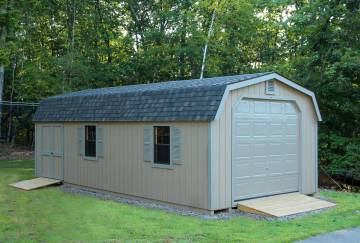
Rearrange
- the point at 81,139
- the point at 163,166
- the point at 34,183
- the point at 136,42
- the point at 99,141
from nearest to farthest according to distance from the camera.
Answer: the point at 163,166, the point at 99,141, the point at 81,139, the point at 34,183, the point at 136,42

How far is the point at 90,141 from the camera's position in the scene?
1245 cm

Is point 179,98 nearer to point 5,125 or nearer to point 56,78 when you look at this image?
point 56,78

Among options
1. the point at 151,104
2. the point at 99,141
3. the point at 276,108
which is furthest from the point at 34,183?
the point at 276,108

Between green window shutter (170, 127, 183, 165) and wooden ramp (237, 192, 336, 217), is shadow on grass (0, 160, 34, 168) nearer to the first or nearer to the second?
green window shutter (170, 127, 183, 165)

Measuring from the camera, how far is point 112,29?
2638 centimetres

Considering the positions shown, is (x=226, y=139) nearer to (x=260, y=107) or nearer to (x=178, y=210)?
(x=260, y=107)

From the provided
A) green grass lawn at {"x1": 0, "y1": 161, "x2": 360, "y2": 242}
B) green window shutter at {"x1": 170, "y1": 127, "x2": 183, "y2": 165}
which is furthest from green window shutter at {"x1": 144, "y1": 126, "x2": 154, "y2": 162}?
green grass lawn at {"x1": 0, "y1": 161, "x2": 360, "y2": 242}

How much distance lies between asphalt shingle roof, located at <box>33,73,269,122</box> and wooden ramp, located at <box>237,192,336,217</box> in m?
2.20

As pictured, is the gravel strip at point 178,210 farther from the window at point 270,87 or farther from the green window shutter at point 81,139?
the window at point 270,87

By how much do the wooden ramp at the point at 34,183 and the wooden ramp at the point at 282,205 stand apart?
262 inches

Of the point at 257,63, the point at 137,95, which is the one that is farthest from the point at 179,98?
the point at 257,63

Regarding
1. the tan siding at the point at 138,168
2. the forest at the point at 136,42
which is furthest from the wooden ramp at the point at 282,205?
the forest at the point at 136,42

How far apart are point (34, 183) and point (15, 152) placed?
11.3 metres

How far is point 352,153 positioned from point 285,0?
7759 mm
